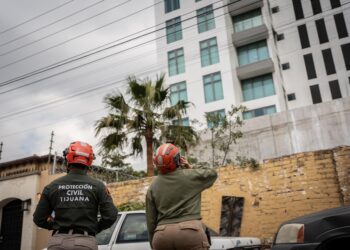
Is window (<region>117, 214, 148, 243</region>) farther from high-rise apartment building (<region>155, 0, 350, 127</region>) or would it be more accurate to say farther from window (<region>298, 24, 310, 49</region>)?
window (<region>298, 24, 310, 49</region>)

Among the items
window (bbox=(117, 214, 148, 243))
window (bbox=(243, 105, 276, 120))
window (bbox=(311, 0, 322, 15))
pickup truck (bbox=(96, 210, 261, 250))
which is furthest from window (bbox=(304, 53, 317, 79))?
window (bbox=(117, 214, 148, 243))

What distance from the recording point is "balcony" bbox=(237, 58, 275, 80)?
87.6 feet

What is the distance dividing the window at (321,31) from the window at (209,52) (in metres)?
9.14

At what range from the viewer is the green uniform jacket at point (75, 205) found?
3.16m

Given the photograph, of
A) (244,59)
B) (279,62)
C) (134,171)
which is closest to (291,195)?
(134,171)

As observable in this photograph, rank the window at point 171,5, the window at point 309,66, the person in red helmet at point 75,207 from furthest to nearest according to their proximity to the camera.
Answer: the window at point 171,5
the window at point 309,66
the person in red helmet at point 75,207

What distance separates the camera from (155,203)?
352 cm

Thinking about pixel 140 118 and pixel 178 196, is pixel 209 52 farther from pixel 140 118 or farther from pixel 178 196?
pixel 178 196

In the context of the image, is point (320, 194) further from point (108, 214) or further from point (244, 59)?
point (244, 59)

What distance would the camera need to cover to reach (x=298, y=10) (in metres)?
31.1

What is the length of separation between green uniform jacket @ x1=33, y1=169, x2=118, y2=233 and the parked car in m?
1.70

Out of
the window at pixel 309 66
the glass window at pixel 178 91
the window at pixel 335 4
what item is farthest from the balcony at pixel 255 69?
the window at pixel 335 4

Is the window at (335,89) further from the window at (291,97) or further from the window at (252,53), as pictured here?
the window at (252,53)

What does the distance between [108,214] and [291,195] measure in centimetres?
654
